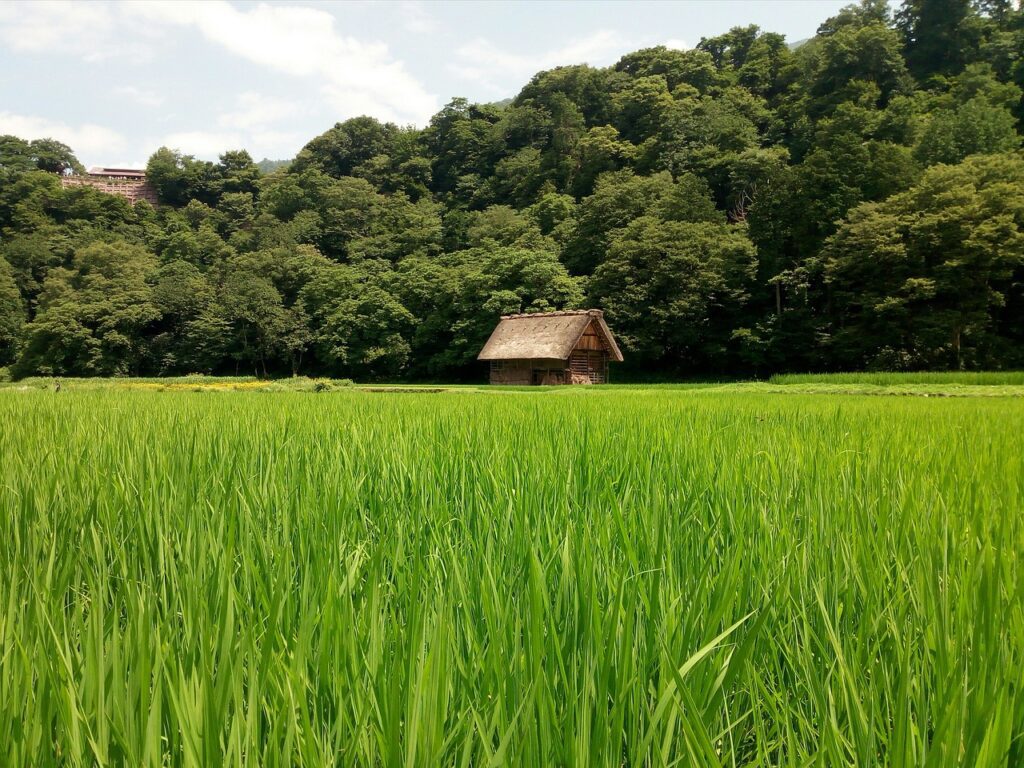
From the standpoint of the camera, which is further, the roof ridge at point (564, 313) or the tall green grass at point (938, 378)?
the roof ridge at point (564, 313)

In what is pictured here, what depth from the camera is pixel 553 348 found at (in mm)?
28719

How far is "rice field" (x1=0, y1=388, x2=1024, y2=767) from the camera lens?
0.55 meters

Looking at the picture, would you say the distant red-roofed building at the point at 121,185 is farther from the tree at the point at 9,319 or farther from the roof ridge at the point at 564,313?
the roof ridge at the point at 564,313

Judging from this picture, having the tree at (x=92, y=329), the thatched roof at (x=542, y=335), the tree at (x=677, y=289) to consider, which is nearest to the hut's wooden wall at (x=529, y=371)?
the thatched roof at (x=542, y=335)

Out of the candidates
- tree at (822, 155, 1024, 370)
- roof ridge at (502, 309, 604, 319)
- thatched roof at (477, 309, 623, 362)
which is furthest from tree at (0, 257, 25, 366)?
tree at (822, 155, 1024, 370)

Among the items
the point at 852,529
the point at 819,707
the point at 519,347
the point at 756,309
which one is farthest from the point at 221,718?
the point at 756,309

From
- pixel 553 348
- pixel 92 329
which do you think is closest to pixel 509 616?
pixel 553 348

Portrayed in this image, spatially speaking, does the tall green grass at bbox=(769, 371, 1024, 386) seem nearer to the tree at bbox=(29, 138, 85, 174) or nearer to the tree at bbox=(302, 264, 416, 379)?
the tree at bbox=(302, 264, 416, 379)

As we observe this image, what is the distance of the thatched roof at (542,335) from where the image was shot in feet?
94.5

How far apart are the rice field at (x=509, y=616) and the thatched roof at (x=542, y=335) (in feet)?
86.3

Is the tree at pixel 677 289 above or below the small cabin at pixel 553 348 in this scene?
above

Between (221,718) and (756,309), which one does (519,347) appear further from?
(221,718)

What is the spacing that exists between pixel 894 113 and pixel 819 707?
42454 millimetres

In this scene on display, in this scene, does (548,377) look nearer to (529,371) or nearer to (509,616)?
(529,371)
